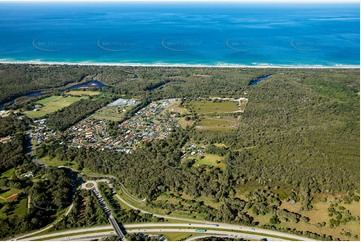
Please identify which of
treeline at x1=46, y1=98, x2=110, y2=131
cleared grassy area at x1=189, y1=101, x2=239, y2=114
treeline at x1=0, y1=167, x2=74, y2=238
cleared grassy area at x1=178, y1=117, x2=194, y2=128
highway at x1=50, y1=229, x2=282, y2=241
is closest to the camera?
highway at x1=50, y1=229, x2=282, y2=241

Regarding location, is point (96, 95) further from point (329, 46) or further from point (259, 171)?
point (329, 46)

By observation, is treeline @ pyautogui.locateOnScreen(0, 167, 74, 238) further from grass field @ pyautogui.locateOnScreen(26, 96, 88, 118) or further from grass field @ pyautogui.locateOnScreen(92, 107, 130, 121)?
grass field @ pyautogui.locateOnScreen(26, 96, 88, 118)

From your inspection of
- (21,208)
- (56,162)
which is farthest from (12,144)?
(21,208)

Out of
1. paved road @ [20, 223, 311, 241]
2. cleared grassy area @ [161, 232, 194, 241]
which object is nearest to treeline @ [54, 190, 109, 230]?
paved road @ [20, 223, 311, 241]

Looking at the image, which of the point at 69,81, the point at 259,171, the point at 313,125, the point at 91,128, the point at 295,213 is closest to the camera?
Answer: the point at 295,213

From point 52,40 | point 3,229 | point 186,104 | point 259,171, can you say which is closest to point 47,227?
point 3,229
